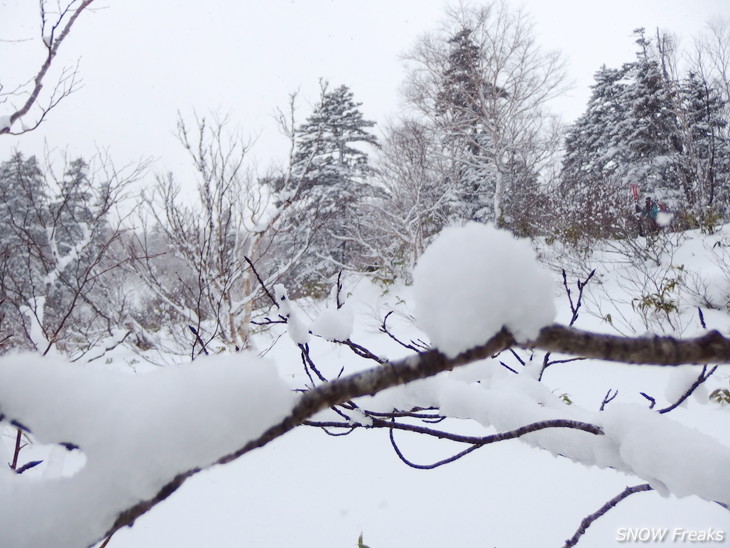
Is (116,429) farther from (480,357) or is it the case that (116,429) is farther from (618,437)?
(618,437)

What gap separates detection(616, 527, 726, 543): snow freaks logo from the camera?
1969 mm

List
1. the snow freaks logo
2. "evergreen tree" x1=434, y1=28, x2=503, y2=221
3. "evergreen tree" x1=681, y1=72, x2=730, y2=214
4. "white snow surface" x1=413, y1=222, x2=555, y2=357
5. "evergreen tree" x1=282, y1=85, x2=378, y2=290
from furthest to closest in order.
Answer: "evergreen tree" x1=282, y1=85, x2=378, y2=290 < "evergreen tree" x1=434, y1=28, x2=503, y2=221 < "evergreen tree" x1=681, y1=72, x2=730, y2=214 < the snow freaks logo < "white snow surface" x1=413, y1=222, x2=555, y2=357

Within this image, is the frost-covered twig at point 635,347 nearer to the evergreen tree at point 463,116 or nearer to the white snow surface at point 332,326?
the white snow surface at point 332,326

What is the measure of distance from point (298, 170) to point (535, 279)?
13.5 metres

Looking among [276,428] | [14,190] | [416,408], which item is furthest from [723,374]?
[14,190]

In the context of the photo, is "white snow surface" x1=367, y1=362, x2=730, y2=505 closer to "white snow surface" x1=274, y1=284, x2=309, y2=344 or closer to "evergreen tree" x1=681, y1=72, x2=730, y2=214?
"white snow surface" x1=274, y1=284, x2=309, y2=344

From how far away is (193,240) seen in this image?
414cm

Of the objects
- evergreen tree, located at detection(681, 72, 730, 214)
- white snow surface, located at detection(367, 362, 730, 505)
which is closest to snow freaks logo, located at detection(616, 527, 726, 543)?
white snow surface, located at detection(367, 362, 730, 505)

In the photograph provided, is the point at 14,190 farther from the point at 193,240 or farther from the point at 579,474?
the point at 579,474

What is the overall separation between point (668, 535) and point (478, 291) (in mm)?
2927

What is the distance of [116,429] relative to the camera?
365mm

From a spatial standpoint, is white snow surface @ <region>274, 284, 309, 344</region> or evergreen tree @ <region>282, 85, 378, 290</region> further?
evergreen tree @ <region>282, 85, 378, 290</region>

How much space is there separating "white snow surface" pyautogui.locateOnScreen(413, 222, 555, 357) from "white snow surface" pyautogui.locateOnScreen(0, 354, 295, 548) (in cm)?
17

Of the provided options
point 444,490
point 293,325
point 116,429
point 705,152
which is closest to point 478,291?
point 116,429
